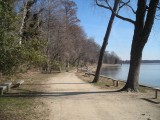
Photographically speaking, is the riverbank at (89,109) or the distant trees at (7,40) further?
the distant trees at (7,40)

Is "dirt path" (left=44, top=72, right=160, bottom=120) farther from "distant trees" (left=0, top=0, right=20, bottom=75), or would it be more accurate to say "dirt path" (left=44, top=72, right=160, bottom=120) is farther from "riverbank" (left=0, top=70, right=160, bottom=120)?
"distant trees" (left=0, top=0, right=20, bottom=75)

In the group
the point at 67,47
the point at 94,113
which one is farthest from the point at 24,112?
the point at 67,47

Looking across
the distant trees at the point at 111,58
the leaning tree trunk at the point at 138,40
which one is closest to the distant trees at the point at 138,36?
the leaning tree trunk at the point at 138,40

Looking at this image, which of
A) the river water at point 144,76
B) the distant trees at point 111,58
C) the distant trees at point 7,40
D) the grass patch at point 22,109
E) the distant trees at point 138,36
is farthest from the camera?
the distant trees at point 111,58

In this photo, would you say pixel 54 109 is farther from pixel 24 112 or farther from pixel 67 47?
pixel 67 47

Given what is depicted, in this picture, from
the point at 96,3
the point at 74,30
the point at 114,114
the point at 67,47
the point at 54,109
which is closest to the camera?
the point at 114,114

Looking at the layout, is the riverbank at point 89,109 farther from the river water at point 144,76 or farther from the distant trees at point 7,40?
the river water at point 144,76

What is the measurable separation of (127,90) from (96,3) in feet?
20.2

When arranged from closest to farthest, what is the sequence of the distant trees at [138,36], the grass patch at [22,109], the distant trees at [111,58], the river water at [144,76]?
the grass patch at [22,109]
the distant trees at [138,36]
the river water at [144,76]
the distant trees at [111,58]

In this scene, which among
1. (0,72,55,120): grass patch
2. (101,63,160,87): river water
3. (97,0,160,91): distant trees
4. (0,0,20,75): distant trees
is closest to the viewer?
(0,72,55,120): grass patch

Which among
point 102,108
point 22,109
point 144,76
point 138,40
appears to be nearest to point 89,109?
point 102,108

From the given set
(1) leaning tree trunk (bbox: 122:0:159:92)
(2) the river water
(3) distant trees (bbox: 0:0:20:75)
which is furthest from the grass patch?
(2) the river water

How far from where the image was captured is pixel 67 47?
190ft

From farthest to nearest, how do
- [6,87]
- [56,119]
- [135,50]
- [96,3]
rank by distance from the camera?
[96,3] < [135,50] < [6,87] < [56,119]
